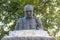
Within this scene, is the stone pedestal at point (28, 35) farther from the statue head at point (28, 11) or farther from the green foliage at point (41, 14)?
the green foliage at point (41, 14)

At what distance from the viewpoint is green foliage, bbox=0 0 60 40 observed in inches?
837

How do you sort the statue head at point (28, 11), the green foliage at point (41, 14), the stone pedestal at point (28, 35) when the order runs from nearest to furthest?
1. the stone pedestal at point (28, 35)
2. the statue head at point (28, 11)
3. the green foliage at point (41, 14)

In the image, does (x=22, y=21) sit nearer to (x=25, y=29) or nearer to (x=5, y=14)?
(x=25, y=29)

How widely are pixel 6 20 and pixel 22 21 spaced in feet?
29.6

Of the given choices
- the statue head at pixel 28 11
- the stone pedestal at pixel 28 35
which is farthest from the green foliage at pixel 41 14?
the stone pedestal at pixel 28 35

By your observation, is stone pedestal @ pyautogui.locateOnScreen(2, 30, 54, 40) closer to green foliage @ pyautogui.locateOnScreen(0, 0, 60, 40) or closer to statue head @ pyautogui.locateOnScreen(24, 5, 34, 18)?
statue head @ pyautogui.locateOnScreen(24, 5, 34, 18)

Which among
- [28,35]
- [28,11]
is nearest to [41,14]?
[28,11]

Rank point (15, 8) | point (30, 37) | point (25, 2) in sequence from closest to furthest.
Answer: point (30, 37), point (25, 2), point (15, 8)

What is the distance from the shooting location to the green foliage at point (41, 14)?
69.8 feet

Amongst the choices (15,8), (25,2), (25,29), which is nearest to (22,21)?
(25,29)

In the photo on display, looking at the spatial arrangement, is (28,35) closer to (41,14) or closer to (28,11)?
(28,11)

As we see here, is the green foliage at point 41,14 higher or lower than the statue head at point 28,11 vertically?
lower

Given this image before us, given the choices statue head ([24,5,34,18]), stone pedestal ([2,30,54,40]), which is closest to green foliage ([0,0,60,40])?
statue head ([24,5,34,18])

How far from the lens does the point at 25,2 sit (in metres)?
19.9
